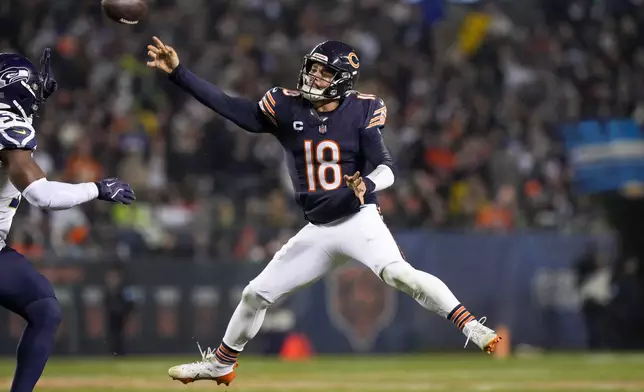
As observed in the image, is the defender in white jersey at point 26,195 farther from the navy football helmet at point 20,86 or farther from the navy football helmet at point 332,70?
the navy football helmet at point 332,70

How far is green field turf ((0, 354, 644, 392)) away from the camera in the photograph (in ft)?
36.1

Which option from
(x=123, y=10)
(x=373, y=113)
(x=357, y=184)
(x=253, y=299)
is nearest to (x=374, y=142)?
(x=373, y=113)

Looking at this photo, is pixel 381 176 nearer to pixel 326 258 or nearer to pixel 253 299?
pixel 326 258

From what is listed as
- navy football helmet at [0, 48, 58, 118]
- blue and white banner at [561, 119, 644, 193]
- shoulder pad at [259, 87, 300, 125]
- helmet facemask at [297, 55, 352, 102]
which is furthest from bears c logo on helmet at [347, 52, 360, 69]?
blue and white banner at [561, 119, 644, 193]

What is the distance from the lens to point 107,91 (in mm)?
18016

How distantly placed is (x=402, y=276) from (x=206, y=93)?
177 cm

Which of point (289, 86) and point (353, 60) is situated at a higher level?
point (353, 60)

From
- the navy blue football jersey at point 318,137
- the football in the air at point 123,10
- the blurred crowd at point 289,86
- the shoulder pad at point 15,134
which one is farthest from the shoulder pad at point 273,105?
the blurred crowd at point 289,86

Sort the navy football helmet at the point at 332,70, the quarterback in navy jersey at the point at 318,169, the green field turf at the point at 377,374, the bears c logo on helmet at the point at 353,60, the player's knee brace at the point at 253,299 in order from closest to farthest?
the quarterback in navy jersey at the point at 318,169
the player's knee brace at the point at 253,299
the navy football helmet at the point at 332,70
the bears c logo on helmet at the point at 353,60
the green field turf at the point at 377,374

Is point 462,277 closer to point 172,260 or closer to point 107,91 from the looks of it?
point 172,260

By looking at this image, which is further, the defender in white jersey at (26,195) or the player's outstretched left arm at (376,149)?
the player's outstretched left arm at (376,149)

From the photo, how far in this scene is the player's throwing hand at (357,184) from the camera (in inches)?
304

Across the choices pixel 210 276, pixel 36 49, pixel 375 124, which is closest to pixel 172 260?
pixel 210 276

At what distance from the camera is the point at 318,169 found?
8.34 metres
